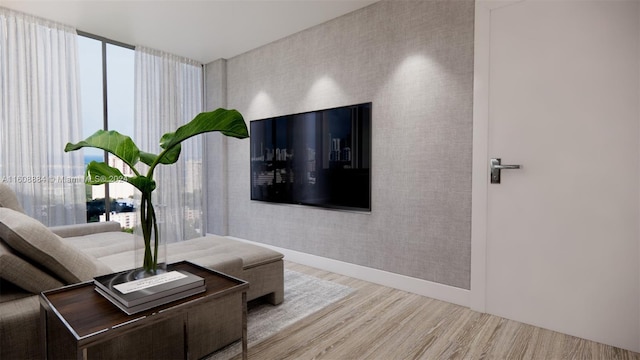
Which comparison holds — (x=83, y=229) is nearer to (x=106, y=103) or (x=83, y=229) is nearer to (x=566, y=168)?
(x=106, y=103)

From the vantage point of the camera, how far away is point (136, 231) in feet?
4.34

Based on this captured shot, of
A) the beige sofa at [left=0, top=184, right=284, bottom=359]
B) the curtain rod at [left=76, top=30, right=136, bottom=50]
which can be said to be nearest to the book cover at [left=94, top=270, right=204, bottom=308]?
the beige sofa at [left=0, top=184, right=284, bottom=359]

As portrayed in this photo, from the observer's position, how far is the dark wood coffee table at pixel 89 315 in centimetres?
101

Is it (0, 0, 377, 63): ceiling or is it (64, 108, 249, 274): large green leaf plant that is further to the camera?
(0, 0, 377, 63): ceiling

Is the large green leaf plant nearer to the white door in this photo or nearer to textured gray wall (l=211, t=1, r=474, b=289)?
textured gray wall (l=211, t=1, r=474, b=289)

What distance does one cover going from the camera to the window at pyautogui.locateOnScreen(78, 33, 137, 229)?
11.9 feet

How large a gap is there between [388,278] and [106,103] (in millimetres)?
3619

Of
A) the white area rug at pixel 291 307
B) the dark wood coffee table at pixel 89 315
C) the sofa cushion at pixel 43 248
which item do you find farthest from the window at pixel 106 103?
the dark wood coffee table at pixel 89 315

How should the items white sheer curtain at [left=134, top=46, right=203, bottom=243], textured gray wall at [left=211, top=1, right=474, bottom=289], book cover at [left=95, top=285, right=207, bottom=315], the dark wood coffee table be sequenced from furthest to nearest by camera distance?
1. white sheer curtain at [left=134, top=46, right=203, bottom=243]
2. textured gray wall at [left=211, top=1, right=474, bottom=289]
3. book cover at [left=95, top=285, right=207, bottom=315]
4. the dark wood coffee table

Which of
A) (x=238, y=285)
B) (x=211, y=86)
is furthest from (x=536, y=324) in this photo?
(x=211, y=86)

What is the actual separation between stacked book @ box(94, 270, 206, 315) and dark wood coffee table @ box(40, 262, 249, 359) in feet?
0.07

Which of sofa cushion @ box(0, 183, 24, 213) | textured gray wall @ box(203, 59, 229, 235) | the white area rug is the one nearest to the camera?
the white area rug

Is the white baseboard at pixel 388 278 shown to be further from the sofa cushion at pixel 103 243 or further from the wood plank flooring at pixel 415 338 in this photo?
the sofa cushion at pixel 103 243

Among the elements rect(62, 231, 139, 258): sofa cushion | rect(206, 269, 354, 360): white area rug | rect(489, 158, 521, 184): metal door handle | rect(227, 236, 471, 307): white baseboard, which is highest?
rect(489, 158, 521, 184): metal door handle
